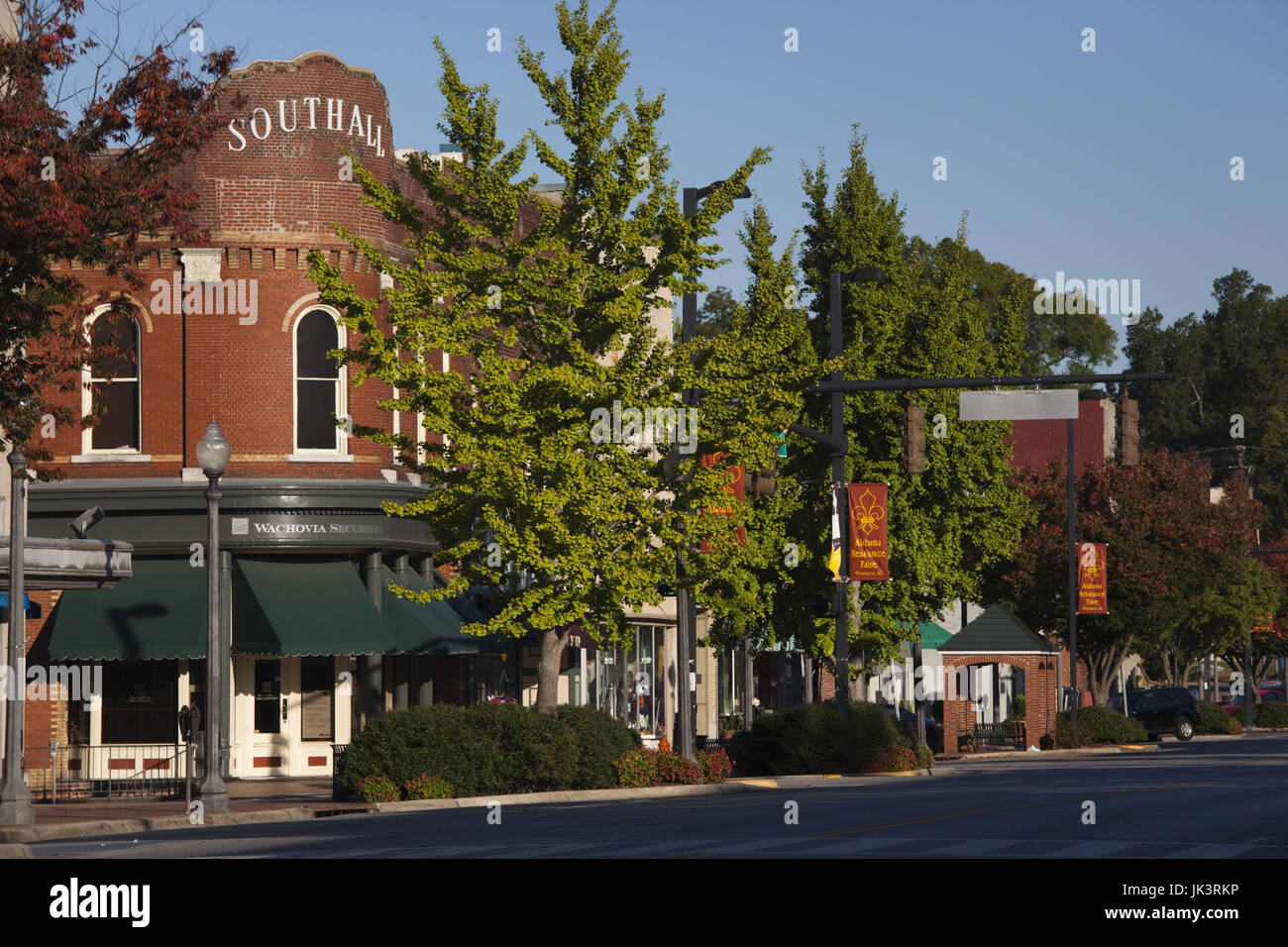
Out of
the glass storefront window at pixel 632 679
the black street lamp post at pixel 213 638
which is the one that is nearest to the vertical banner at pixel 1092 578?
the glass storefront window at pixel 632 679

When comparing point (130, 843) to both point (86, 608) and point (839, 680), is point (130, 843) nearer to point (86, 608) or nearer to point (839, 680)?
point (86, 608)

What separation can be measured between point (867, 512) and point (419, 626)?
8.58 m

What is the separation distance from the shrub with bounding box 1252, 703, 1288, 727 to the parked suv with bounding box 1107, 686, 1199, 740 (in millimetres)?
13159

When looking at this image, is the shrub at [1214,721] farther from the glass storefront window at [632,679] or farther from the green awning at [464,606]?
the green awning at [464,606]

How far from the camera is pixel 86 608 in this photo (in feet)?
106

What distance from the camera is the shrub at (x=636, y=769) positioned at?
28609 millimetres

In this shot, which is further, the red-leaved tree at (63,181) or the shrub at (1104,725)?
the shrub at (1104,725)

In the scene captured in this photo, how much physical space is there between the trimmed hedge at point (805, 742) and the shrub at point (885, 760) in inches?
2.9

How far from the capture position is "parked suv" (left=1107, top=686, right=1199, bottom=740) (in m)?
61.2

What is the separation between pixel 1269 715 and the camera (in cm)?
7419

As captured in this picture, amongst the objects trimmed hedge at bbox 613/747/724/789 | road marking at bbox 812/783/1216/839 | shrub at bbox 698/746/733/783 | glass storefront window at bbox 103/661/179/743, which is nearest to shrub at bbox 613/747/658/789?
trimmed hedge at bbox 613/747/724/789

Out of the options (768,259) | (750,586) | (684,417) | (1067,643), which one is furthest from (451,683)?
(1067,643)

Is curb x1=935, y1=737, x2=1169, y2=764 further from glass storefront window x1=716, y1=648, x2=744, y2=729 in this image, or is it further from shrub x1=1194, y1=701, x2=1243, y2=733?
glass storefront window x1=716, y1=648, x2=744, y2=729

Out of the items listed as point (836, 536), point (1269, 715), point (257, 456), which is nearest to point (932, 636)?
point (1269, 715)
